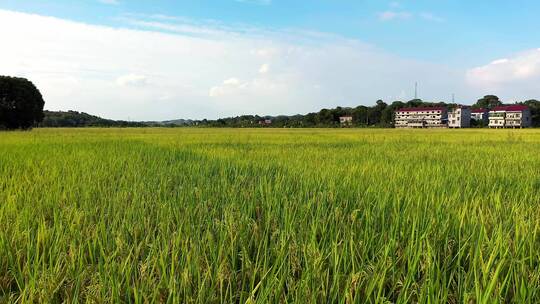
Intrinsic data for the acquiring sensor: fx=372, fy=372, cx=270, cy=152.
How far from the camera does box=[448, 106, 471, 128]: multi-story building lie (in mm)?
82369

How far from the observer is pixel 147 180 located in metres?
3.97

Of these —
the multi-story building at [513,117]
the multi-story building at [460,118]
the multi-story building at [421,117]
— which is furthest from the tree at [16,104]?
the multi-story building at [513,117]

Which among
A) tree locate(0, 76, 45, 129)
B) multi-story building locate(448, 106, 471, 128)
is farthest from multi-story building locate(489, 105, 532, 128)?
tree locate(0, 76, 45, 129)

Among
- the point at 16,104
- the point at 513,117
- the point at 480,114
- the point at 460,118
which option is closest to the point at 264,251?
the point at 16,104

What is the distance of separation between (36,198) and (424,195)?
3.05 m

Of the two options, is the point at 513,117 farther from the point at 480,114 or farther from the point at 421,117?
the point at 421,117

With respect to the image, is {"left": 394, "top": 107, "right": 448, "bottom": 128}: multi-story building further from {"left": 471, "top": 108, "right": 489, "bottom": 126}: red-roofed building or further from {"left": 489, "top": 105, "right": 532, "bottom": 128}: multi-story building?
{"left": 489, "top": 105, "right": 532, "bottom": 128}: multi-story building

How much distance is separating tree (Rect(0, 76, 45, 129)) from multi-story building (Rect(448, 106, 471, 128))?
7930cm

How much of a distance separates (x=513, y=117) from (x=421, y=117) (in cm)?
1887

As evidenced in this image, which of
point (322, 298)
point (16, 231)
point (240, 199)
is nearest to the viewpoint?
point (322, 298)

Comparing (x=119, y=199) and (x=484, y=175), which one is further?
(x=484, y=175)

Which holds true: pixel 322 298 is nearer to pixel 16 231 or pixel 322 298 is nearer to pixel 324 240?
pixel 324 240

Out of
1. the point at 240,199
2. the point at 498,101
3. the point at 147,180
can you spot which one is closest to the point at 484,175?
the point at 240,199

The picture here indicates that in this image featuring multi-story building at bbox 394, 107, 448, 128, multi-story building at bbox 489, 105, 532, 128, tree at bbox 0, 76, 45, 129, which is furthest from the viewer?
multi-story building at bbox 394, 107, 448, 128
